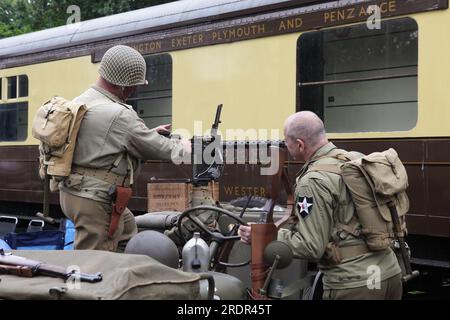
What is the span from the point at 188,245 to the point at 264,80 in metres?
3.20

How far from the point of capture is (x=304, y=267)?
3.37 m

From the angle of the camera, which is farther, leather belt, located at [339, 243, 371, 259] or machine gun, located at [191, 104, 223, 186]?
machine gun, located at [191, 104, 223, 186]

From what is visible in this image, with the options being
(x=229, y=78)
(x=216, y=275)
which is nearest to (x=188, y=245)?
(x=216, y=275)

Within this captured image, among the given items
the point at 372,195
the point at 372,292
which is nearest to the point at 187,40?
the point at 372,195

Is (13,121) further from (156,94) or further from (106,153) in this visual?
(106,153)

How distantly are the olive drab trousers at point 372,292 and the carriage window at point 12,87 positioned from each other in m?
6.74

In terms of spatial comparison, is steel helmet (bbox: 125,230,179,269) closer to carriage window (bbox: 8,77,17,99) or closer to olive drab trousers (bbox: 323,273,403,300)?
olive drab trousers (bbox: 323,273,403,300)

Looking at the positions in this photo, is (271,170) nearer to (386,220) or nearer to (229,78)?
(386,220)

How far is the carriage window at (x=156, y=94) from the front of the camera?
679cm

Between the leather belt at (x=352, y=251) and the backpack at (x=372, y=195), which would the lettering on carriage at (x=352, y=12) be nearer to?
the backpack at (x=372, y=195)

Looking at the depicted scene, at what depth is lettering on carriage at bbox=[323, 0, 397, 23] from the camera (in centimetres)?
496

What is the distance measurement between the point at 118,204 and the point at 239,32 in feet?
10.2

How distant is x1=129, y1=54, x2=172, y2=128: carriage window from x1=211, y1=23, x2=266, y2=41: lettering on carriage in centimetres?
73

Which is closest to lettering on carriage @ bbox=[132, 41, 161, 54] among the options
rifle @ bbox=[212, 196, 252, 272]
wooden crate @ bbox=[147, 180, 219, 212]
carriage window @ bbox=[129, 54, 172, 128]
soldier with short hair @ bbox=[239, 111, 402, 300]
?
carriage window @ bbox=[129, 54, 172, 128]
